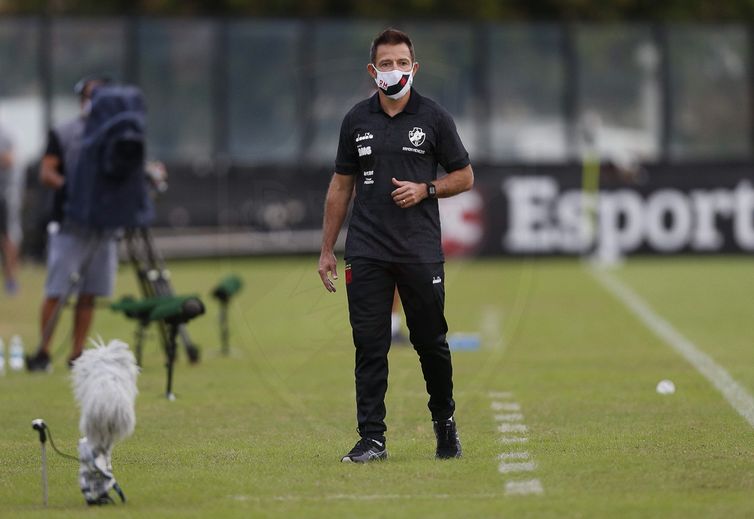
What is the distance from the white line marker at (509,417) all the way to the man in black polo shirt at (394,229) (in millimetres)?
1681

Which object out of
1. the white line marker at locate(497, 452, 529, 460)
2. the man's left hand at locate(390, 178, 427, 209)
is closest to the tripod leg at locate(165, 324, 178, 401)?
Result: the white line marker at locate(497, 452, 529, 460)

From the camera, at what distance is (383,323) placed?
9141 millimetres

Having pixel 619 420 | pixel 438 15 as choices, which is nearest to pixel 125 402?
pixel 619 420

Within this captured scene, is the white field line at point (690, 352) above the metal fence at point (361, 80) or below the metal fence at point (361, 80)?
below

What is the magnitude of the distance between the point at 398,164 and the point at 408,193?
219 mm

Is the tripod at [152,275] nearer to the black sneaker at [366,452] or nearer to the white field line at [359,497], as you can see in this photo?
the black sneaker at [366,452]

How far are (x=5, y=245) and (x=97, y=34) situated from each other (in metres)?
8.18

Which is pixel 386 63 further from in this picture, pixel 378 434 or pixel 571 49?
pixel 571 49

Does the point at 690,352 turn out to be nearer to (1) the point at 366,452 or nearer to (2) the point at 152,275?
(2) the point at 152,275

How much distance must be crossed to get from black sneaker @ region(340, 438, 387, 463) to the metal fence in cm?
2012

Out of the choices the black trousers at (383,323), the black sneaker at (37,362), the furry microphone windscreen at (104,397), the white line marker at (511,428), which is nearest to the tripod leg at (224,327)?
the black sneaker at (37,362)

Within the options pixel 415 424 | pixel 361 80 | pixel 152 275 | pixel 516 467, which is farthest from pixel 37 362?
pixel 361 80

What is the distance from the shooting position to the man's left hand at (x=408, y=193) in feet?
29.0

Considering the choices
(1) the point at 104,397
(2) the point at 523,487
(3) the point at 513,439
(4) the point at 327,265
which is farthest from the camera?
(3) the point at 513,439
